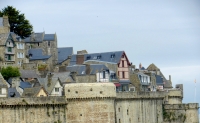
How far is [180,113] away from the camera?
79625 millimetres

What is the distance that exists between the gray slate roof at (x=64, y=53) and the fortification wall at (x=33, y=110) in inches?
1182

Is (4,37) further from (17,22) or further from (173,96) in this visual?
(173,96)

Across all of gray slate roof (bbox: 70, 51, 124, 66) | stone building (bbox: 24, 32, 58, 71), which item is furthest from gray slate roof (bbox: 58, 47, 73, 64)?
gray slate roof (bbox: 70, 51, 124, 66)

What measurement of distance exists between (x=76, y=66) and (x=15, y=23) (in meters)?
18.9

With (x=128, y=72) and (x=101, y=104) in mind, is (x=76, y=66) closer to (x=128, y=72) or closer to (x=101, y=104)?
(x=128, y=72)

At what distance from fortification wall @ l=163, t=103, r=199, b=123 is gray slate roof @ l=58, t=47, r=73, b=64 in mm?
17255

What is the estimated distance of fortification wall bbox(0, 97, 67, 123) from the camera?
183 ft

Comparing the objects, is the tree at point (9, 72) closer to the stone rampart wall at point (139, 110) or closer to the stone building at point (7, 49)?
the stone building at point (7, 49)

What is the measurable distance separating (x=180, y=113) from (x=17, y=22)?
2433 centimetres

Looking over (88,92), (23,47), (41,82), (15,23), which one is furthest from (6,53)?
(88,92)

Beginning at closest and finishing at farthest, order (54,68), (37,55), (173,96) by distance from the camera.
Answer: (173,96)
(54,68)
(37,55)

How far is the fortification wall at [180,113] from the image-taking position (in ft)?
259

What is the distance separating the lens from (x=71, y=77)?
2790 inches

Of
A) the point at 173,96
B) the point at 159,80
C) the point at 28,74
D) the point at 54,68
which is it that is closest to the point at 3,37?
the point at 54,68
